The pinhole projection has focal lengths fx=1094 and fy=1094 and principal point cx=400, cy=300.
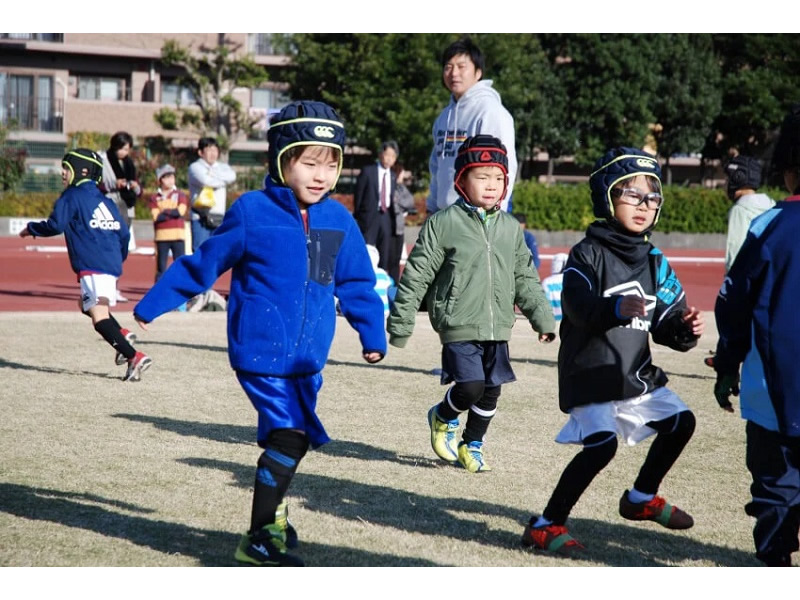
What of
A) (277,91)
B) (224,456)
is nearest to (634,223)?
(224,456)

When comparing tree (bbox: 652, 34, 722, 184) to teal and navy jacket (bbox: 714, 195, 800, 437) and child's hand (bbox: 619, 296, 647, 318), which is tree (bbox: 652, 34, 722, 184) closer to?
child's hand (bbox: 619, 296, 647, 318)

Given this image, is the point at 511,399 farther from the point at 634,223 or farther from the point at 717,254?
the point at 717,254

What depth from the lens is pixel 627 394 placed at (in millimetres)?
4406

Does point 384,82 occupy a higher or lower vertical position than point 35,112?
higher

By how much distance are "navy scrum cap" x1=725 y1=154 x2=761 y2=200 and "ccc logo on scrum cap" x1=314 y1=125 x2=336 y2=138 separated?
5420 millimetres

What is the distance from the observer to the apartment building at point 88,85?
44219mm

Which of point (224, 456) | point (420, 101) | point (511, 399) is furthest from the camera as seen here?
point (420, 101)

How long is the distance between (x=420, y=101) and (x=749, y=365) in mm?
33912

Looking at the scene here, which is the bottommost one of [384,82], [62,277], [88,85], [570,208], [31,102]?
[62,277]

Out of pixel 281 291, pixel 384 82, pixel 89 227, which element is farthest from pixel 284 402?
pixel 384 82

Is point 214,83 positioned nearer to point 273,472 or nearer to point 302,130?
point 302,130

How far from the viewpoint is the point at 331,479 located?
5.65 meters

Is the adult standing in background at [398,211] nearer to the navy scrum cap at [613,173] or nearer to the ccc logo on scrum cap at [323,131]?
the navy scrum cap at [613,173]

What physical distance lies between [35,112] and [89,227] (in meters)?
38.5
